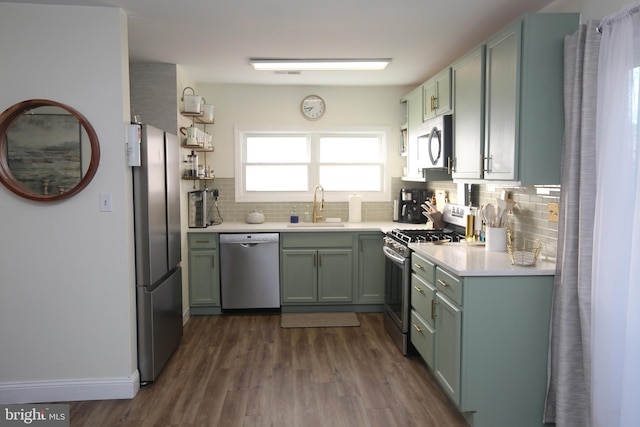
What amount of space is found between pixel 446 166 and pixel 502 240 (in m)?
0.79

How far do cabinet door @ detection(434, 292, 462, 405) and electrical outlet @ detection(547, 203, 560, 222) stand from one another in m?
0.79

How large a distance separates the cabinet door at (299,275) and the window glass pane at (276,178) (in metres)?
0.94

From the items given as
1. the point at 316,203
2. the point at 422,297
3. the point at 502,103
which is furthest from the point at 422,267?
the point at 316,203

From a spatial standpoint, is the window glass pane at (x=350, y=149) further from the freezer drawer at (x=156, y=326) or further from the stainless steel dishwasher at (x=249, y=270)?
the freezer drawer at (x=156, y=326)

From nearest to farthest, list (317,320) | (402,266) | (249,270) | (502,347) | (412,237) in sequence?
(502,347) → (402,266) → (412,237) → (317,320) → (249,270)

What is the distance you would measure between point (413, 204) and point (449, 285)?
2419 mm

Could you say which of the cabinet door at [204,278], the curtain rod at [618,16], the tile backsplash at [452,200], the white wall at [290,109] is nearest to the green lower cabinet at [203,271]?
the cabinet door at [204,278]

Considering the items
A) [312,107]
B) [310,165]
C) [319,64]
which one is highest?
[319,64]

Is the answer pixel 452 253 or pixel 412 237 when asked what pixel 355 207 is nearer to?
pixel 412 237

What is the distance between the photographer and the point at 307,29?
340 cm

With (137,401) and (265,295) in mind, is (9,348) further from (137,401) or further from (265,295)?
(265,295)

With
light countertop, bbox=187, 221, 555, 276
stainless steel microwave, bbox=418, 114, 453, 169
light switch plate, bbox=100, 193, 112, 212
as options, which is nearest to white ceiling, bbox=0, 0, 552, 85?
stainless steel microwave, bbox=418, 114, 453, 169

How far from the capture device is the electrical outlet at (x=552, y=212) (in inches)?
113

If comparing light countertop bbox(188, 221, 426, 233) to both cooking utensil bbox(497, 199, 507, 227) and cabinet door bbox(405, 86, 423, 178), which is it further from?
cooking utensil bbox(497, 199, 507, 227)
